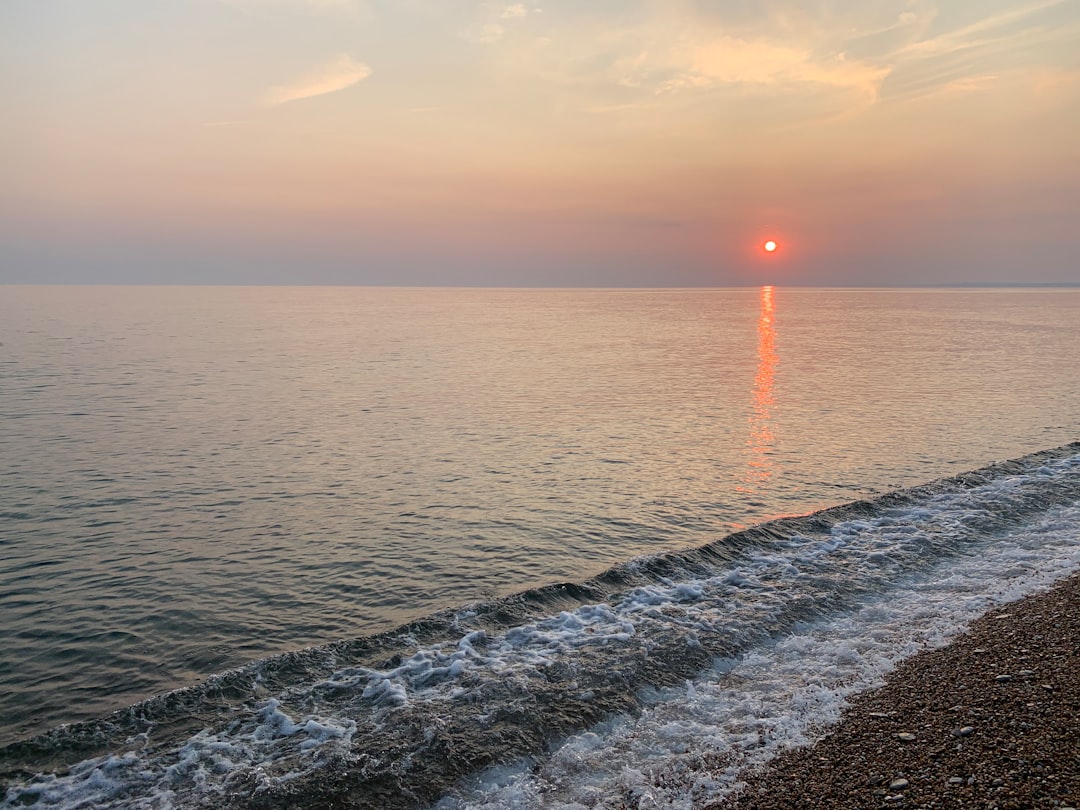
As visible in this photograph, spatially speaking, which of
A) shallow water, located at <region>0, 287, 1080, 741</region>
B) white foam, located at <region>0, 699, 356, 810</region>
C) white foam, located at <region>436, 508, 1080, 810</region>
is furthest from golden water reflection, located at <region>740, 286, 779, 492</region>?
white foam, located at <region>0, 699, 356, 810</region>

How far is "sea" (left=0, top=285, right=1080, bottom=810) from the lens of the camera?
38.3 ft

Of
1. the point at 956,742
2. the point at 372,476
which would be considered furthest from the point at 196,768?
the point at 372,476

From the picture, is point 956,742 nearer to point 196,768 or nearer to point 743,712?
point 743,712

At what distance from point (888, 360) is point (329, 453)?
2515 inches

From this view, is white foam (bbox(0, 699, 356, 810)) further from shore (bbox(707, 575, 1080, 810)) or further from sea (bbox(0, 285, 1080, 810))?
shore (bbox(707, 575, 1080, 810))

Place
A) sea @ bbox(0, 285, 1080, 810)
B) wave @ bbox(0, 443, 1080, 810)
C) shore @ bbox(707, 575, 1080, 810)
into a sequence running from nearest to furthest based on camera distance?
shore @ bbox(707, 575, 1080, 810)
wave @ bbox(0, 443, 1080, 810)
sea @ bbox(0, 285, 1080, 810)

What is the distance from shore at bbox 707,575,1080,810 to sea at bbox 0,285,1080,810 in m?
0.68

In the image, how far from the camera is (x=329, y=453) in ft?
112

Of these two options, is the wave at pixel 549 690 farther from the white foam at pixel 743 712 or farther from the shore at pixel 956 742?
the shore at pixel 956 742

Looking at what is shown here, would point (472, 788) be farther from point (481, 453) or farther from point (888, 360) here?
point (888, 360)

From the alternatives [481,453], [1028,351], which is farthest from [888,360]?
[481,453]

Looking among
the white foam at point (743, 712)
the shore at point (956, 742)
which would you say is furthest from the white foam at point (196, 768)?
the shore at point (956, 742)

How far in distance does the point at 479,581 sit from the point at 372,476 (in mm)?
12058

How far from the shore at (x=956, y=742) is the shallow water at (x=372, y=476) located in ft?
30.8
